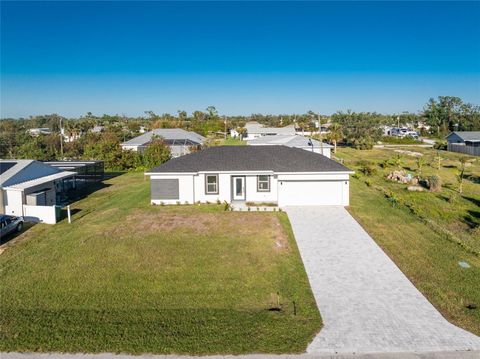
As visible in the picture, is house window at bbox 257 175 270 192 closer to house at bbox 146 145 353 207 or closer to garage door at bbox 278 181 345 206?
house at bbox 146 145 353 207

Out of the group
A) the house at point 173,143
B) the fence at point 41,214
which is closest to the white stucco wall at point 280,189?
the fence at point 41,214

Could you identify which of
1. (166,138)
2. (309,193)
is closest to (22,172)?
(309,193)

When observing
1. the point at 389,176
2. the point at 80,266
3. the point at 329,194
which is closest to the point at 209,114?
the point at 389,176

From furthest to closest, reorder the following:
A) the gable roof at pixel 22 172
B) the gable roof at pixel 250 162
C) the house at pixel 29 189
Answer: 1. the gable roof at pixel 250 162
2. the gable roof at pixel 22 172
3. the house at pixel 29 189

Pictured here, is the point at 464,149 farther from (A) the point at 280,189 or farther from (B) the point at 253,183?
(B) the point at 253,183

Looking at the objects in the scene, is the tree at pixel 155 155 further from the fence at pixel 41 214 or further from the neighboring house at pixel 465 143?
the neighboring house at pixel 465 143
